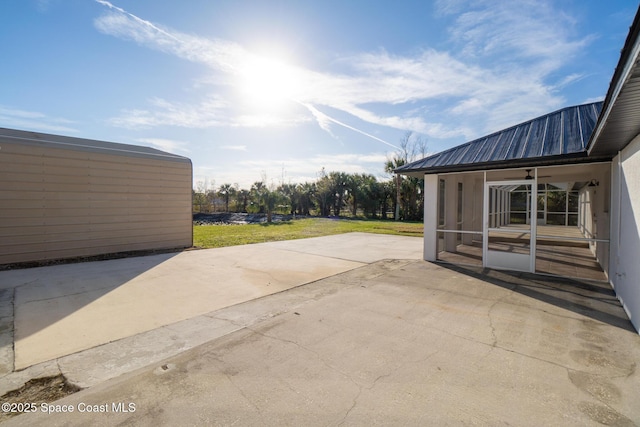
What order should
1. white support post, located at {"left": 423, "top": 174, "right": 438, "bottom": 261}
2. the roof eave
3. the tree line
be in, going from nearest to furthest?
1. the roof eave
2. white support post, located at {"left": 423, "top": 174, "right": 438, "bottom": 261}
3. the tree line

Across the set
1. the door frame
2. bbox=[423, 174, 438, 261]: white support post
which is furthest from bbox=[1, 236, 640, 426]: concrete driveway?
bbox=[423, 174, 438, 261]: white support post

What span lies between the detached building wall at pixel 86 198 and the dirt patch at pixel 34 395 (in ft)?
24.2

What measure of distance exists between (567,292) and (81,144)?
12870mm

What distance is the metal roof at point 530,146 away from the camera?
5.82 metres

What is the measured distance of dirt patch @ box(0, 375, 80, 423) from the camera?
2172 mm

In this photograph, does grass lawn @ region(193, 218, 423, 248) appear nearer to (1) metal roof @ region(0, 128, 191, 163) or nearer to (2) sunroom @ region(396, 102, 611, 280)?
(1) metal roof @ region(0, 128, 191, 163)

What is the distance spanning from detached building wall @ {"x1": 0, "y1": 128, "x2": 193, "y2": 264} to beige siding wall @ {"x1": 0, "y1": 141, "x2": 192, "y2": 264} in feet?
0.06

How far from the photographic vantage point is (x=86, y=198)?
843 centimetres

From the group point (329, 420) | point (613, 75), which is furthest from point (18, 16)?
point (613, 75)

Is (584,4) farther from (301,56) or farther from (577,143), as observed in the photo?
(301,56)

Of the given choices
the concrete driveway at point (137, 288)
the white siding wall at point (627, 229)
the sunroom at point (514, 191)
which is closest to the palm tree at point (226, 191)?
the concrete driveway at point (137, 288)

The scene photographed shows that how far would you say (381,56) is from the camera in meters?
9.09

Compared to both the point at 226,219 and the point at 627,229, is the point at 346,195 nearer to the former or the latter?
the point at 226,219

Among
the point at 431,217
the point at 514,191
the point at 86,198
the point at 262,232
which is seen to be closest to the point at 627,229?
the point at 431,217
